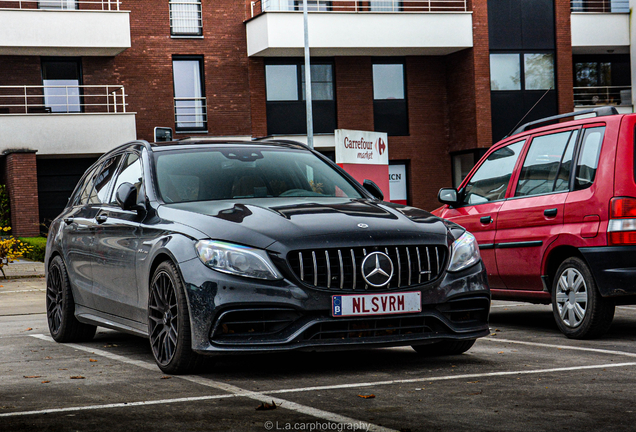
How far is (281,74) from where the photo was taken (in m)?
31.6

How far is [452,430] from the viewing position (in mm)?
4035

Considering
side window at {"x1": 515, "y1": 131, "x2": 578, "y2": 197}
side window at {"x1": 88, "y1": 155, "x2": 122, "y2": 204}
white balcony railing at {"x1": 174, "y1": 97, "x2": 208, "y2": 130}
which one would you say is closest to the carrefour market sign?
side window at {"x1": 515, "y1": 131, "x2": 578, "y2": 197}

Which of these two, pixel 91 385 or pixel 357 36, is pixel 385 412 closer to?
pixel 91 385

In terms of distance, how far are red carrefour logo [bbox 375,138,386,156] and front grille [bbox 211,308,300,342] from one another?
1281 cm

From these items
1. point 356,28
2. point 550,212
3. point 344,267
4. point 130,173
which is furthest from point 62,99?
point 344,267

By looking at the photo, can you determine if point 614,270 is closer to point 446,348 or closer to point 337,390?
point 446,348

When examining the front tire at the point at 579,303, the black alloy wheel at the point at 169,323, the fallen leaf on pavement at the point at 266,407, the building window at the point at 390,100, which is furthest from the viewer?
the building window at the point at 390,100

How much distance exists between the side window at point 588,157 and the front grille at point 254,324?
3338 millimetres

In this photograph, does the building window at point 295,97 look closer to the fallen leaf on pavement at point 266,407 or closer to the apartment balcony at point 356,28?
the apartment balcony at point 356,28

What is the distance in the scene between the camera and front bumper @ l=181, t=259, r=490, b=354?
→ 17.9ft

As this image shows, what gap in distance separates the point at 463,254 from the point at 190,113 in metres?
26.0

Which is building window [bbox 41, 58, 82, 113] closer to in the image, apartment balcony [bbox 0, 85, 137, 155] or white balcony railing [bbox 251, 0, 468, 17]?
apartment balcony [bbox 0, 85, 137, 155]

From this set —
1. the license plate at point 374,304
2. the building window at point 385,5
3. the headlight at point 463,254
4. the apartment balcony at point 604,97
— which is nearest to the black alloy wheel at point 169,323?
the license plate at point 374,304

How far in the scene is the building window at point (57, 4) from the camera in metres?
29.2
